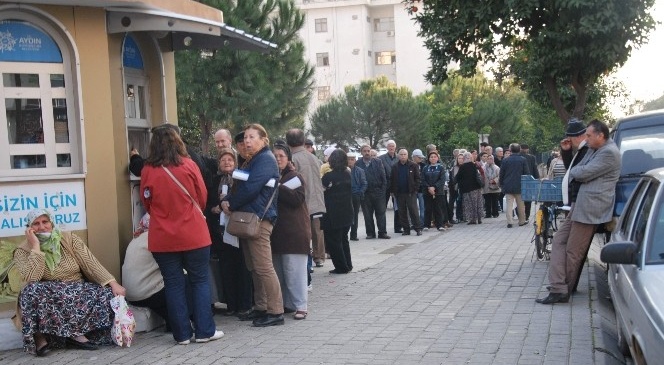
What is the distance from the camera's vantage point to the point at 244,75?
20.9 metres

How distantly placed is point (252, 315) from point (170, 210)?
195cm

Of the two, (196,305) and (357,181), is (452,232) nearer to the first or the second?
(357,181)

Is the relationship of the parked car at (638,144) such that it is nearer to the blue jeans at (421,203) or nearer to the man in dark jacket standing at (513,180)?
the man in dark jacket standing at (513,180)

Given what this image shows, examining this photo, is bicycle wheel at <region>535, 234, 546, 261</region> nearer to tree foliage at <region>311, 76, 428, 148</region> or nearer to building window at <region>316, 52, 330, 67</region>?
tree foliage at <region>311, 76, 428, 148</region>

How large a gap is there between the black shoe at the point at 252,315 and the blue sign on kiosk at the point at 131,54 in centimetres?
298

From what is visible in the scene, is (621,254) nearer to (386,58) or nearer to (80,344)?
(80,344)

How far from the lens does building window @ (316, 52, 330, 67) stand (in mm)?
72625

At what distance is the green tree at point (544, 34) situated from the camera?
52.6 feet

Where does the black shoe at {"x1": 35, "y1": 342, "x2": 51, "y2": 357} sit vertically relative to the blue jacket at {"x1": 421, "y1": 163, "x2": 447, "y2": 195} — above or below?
below

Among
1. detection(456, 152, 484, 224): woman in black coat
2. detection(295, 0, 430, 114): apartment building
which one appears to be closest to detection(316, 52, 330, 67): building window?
detection(295, 0, 430, 114): apartment building

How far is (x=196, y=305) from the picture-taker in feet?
26.1

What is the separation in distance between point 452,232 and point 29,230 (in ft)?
42.2

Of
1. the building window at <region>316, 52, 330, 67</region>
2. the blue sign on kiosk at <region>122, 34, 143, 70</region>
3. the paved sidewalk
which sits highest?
the building window at <region>316, 52, 330, 67</region>

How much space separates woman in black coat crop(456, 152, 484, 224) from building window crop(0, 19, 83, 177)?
13962 mm
